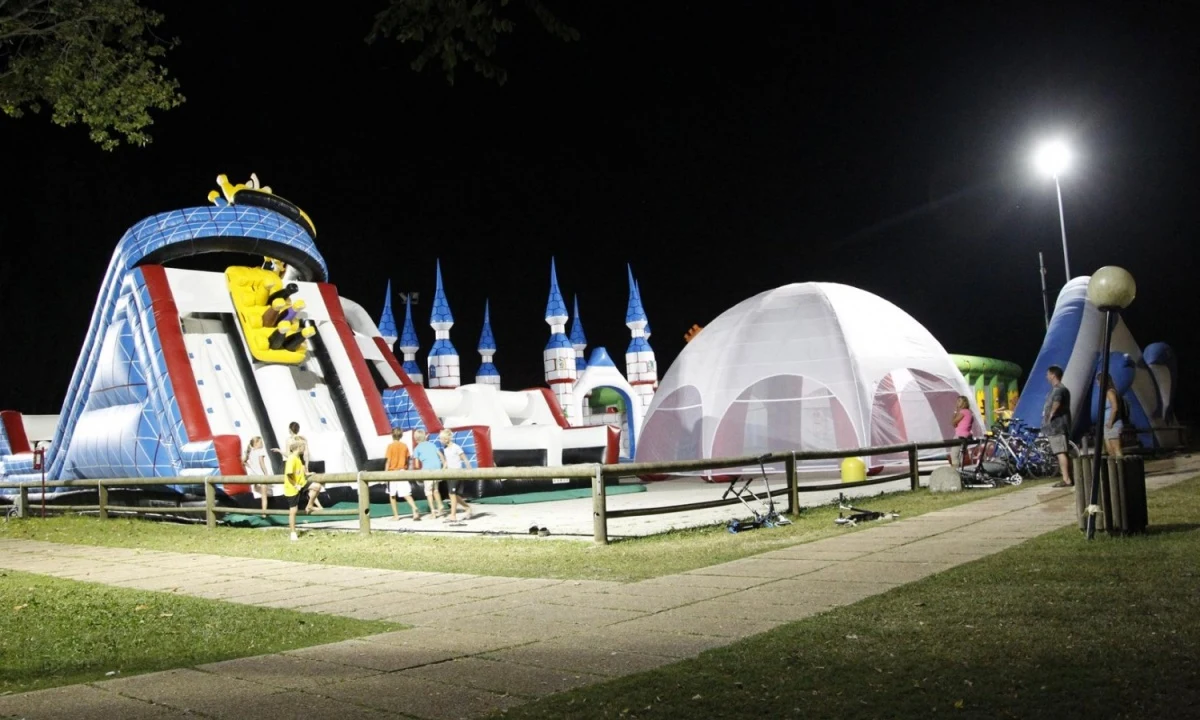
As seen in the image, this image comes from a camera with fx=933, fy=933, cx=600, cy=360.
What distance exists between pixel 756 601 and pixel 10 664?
14.6 feet

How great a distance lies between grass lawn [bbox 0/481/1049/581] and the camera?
330 inches

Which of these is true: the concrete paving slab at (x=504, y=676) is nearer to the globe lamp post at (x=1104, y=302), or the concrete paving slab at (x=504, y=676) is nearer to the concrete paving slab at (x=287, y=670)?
the concrete paving slab at (x=287, y=670)

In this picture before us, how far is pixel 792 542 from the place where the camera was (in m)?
9.27

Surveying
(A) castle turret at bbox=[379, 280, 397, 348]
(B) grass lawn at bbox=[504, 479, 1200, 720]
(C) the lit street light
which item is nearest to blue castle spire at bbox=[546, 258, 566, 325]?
(A) castle turret at bbox=[379, 280, 397, 348]

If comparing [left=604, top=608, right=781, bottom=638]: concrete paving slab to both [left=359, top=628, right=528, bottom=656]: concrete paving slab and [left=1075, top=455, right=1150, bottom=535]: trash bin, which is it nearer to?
[left=359, top=628, right=528, bottom=656]: concrete paving slab

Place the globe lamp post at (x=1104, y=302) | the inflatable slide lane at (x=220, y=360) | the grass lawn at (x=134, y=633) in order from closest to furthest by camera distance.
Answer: the grass lawn at (x=134, y=633) < the globe lamp post at (x=1104, y=302) < the inflatable slide lane at (x=220, y=360)

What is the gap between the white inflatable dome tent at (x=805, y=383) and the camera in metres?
19.8

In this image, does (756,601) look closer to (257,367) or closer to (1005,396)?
(257,367)

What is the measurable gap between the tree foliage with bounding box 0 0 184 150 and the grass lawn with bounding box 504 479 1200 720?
11.0 metres

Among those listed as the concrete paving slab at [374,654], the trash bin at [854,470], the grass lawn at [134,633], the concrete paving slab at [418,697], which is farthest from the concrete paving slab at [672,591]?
the trash bin at [854,470]

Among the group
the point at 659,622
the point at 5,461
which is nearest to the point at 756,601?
the point at 659,622

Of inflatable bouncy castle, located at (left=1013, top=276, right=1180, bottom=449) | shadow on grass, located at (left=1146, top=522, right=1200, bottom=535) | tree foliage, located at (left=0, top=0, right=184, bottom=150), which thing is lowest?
shadow on grass, located at (left=1146, top=522, right=1200, bottom=535)

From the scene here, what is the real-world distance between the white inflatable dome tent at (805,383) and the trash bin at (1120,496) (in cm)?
1129

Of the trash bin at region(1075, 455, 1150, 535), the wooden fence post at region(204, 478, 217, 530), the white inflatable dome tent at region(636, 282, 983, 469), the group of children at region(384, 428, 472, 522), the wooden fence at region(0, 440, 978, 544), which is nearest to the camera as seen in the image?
the trash bin at region(1075, 455, 1150, 535)
